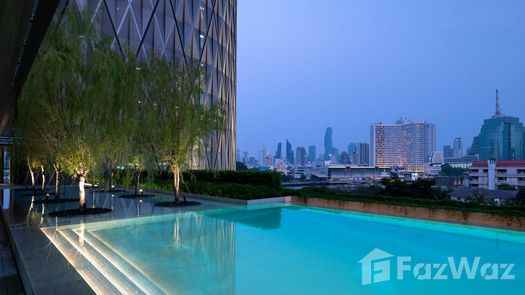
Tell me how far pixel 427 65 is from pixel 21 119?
19134cm

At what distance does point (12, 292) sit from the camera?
230 inches

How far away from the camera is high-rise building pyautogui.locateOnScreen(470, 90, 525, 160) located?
52003 mm

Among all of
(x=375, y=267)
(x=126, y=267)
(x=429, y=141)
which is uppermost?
(x=429, y=141)

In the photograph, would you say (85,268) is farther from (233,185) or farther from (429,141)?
(429,141)

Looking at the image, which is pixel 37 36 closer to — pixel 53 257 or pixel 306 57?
A: pixel 53 257

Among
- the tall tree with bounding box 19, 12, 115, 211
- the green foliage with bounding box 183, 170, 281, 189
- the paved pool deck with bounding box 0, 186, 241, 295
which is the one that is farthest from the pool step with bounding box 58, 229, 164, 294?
the green foliage with bounding box 183, 170, 281, 189

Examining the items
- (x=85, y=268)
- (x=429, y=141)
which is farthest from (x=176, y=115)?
(x=429, y=141)

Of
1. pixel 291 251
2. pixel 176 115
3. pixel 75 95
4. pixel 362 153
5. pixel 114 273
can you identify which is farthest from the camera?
pixel 362 153

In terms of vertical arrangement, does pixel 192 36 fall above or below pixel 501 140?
above

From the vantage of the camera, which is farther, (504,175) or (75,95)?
(504,175)

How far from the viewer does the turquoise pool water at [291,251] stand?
5.99 metres

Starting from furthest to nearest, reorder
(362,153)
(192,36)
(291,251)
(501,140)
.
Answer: (362,153), (501,140), (192,36), (291,251)

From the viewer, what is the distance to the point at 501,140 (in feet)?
191

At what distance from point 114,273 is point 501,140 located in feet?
218
